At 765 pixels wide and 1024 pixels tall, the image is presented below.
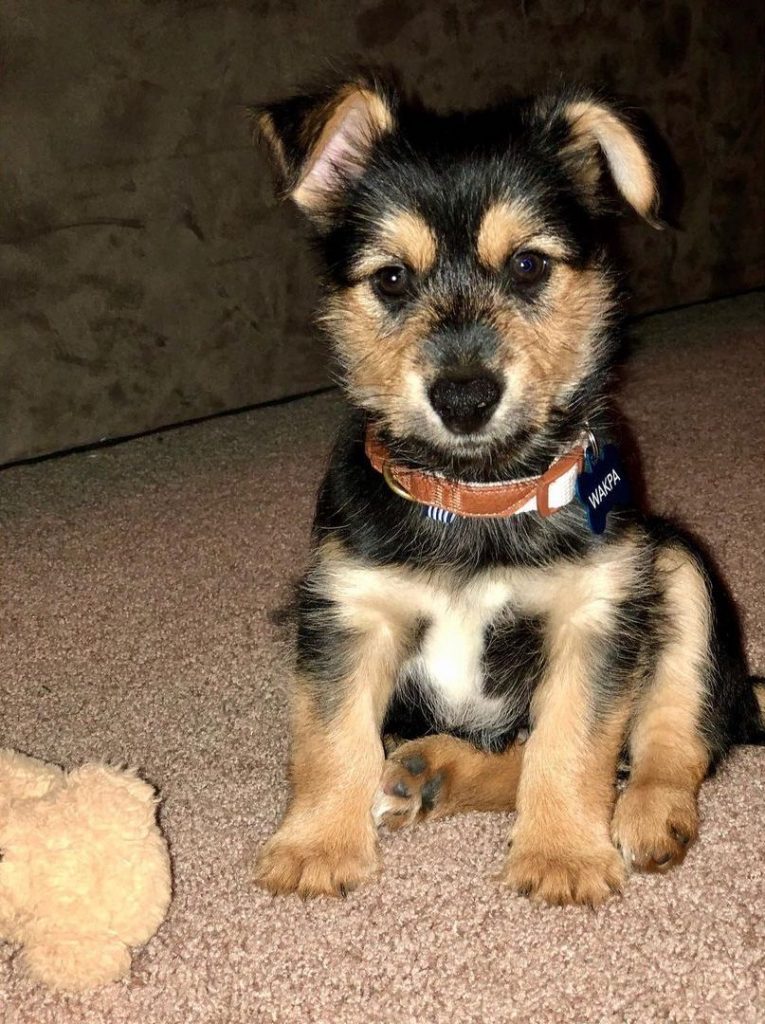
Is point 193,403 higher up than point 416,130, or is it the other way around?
point 416,130

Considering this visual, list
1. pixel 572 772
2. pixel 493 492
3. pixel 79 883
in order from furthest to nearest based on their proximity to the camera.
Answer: pixel 493 492
pixel 572 772
pixel 79 883

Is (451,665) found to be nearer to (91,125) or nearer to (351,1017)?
(351,1017)

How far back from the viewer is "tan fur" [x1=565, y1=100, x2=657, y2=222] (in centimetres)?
189

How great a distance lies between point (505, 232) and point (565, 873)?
0.95m

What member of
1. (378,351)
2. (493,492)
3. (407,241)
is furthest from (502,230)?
(493,492)

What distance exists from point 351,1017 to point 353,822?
1.16 feet

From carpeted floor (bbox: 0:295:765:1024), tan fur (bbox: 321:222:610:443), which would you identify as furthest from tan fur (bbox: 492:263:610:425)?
carpeted floor (bbox: 0:295:765:1024)

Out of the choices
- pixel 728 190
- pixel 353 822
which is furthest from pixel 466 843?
pixel 728 190

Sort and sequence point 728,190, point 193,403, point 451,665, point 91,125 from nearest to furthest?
1. point 451,665
2. point 91,125
3. point 193,403
4. point 728,190

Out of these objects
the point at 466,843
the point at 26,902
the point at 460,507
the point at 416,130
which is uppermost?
the point at 416,130

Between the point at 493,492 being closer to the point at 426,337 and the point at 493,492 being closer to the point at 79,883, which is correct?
the point at 426,337

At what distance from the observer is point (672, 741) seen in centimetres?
184

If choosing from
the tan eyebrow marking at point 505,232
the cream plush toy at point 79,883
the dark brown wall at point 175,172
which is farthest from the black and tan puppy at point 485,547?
the dark brown wall at point 175,172

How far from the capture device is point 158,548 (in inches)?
110
